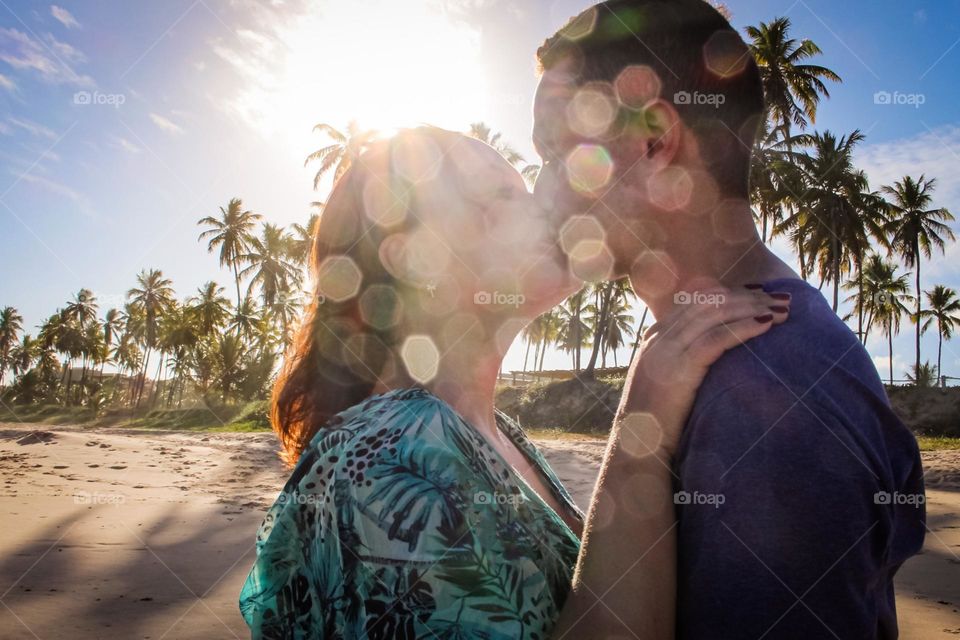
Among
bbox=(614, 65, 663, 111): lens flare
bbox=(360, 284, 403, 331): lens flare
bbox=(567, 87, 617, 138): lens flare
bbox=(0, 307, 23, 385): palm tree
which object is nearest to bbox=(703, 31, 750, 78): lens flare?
bbox=(614, 65, 663, 111): lens flare

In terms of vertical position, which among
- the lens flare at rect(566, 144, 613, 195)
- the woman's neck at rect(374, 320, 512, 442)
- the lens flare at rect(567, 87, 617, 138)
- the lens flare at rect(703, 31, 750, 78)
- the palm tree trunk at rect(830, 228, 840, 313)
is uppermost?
the palm tree trunk at rect(830, 228, 840, 313)

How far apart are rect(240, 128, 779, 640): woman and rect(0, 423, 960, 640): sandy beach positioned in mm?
3444

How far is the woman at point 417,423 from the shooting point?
1237mm

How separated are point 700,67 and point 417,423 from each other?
116 cm

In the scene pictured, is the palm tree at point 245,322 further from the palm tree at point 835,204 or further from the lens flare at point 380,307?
the lens flare at point 380,307

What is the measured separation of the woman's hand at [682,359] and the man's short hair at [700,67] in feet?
1.48

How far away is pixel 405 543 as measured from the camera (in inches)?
48.1

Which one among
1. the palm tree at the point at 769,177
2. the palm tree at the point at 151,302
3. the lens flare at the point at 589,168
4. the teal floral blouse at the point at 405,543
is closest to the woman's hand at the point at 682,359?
the teal floral blouse at the point at 405,543

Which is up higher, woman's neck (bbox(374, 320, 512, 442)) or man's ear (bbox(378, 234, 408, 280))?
man's ear (bbox(378, 234, 408, 280))

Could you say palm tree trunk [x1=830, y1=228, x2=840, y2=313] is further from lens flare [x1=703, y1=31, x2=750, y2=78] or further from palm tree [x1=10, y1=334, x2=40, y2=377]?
palm tree [x1=10, y1=334, x2=40, y2=377]

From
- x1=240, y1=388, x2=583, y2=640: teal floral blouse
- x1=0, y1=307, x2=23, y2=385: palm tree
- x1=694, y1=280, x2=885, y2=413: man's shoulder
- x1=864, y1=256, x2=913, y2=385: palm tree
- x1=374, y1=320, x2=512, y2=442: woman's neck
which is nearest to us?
x1=694, y1=280, x2=885, y2=413: man's shoulder

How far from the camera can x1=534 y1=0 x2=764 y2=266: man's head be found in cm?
151

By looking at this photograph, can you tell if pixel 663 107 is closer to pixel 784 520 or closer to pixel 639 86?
pixel 639 86

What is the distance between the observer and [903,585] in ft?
18.0
